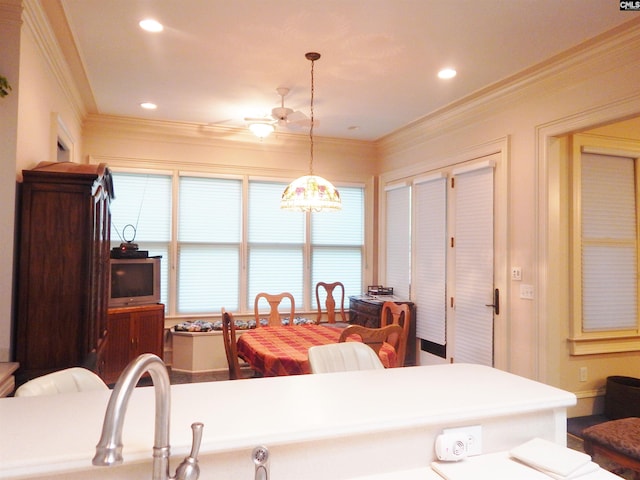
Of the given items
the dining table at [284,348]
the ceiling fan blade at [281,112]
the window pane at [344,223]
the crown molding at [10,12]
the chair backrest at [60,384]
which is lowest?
the dining table at [284,348]

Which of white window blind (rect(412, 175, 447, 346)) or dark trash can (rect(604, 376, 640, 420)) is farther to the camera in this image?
white window blind (rect(412, 175, 447, 346))

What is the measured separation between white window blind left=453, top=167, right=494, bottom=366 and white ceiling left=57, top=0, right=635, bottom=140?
0.87 metres

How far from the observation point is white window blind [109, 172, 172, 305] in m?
5.02

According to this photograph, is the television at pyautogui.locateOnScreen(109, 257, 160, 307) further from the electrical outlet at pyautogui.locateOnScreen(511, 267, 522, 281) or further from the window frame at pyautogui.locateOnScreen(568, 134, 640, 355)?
the window frame at pyautogui.locateOnScreen(568, 134, 640, 355)

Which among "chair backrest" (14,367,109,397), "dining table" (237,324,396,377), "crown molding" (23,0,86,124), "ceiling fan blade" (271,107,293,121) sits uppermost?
"crown molding" (23,0,86,124)

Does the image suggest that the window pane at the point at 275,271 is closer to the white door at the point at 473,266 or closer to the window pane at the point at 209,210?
the window pane at the point at 209,210

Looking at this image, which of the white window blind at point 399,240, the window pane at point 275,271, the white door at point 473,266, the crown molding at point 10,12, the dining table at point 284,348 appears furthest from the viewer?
the window pane at point 275,271

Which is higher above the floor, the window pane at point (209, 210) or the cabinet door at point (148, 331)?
the window pane at point (209, 210)

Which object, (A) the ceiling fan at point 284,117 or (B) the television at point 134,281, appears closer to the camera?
(A) the ceiling fan at point 284,117

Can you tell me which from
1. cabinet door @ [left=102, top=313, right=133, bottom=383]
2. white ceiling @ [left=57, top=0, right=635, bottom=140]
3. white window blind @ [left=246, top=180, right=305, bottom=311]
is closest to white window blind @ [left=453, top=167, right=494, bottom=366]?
white ceiling @ [left=57, top=0, right=635, bottom=140]

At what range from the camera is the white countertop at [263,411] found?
3.21 ft

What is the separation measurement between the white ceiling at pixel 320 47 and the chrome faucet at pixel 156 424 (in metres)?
2.38

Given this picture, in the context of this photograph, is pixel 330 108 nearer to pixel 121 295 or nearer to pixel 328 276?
pixel 328 276

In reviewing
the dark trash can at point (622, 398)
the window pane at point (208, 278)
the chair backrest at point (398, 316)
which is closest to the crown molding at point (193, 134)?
the window pane at point (208, 278)
